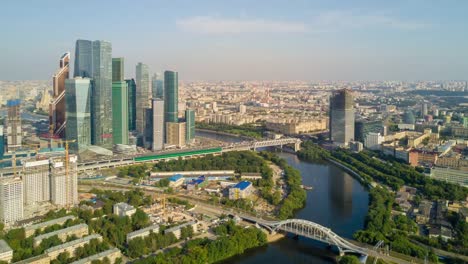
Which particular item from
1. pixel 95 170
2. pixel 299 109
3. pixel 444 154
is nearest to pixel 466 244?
pixel 444 154

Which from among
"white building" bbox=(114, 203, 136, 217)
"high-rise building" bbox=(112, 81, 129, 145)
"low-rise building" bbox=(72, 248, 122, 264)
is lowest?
"low-rise building" bbox=(72, 248, 122, 264)

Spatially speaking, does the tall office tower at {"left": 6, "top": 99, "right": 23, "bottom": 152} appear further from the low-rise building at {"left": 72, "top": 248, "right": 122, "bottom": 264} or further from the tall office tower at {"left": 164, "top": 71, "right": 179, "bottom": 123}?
the low-rise building at {"left": 72, "top": 248, "right": 122, "bottom": 264}

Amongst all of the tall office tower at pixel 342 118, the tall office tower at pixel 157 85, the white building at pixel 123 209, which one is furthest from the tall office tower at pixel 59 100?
the tall office tower at pixel 342 118

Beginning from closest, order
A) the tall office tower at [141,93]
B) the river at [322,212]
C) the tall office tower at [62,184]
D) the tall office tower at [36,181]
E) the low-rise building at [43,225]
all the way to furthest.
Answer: the river at [322,212]
the low-rise building at [43,225]
the tall office tower at [36,181]
the tall office tower at [62,184]
the tall office tower at [141,93]

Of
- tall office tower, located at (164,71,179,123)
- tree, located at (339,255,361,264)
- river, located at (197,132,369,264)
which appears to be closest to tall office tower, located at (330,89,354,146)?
river, located at (197,132,369,264)

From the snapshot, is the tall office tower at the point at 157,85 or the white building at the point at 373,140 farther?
the tall office tower at the point at 157,85

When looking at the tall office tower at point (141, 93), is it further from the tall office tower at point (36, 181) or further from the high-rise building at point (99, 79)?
the tall office tower at point (36, 181)
